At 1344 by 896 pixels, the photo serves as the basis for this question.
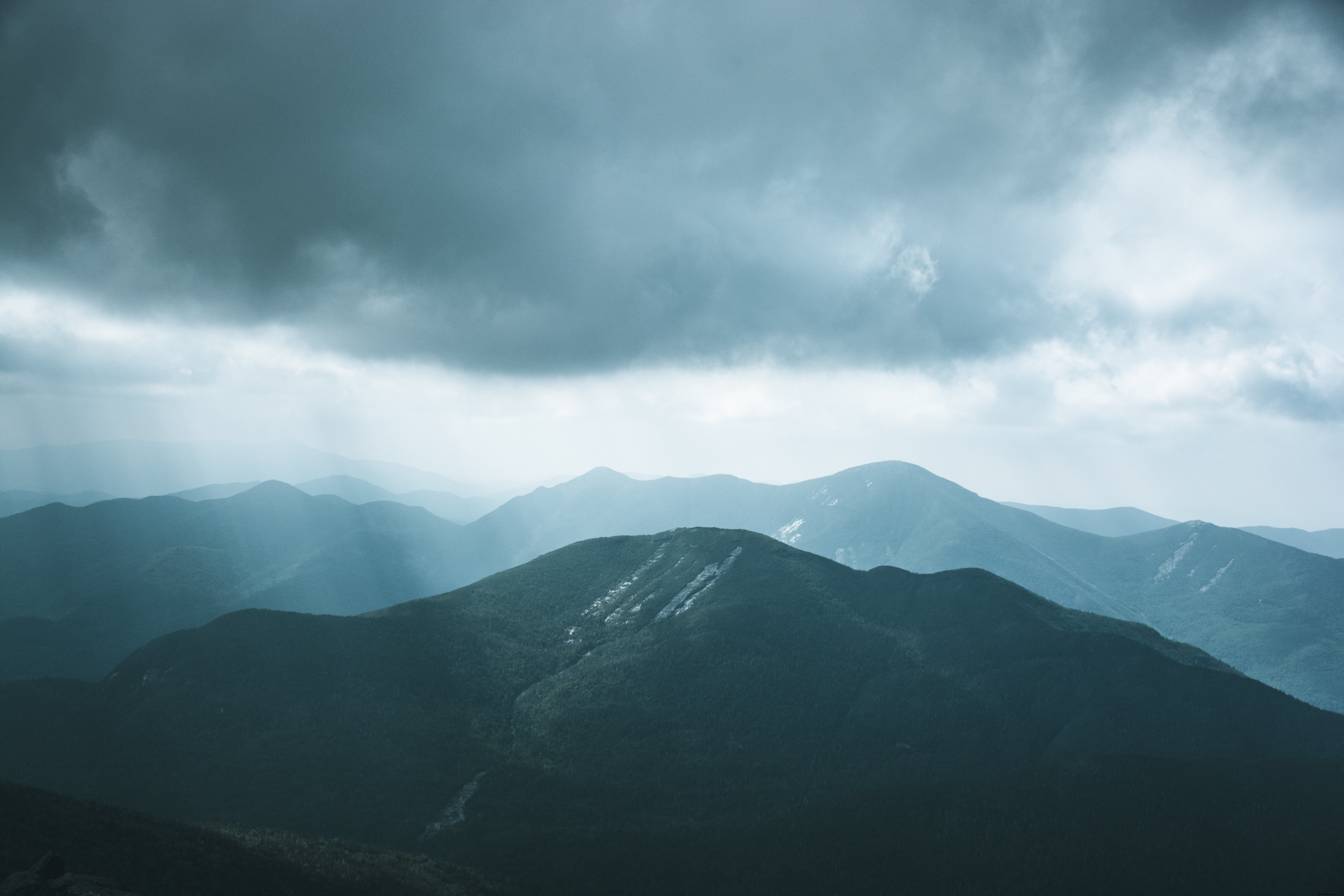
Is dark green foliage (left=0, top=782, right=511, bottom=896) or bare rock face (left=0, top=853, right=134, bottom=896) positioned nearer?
bare rock face (left=0, top=853, right=134, bottom=896)

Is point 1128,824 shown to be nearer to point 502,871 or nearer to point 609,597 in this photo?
point 502,871

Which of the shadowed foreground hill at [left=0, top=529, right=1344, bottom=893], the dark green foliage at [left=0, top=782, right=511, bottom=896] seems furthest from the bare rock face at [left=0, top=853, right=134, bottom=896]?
the shadowed foreground hill at [left=0, top=529, right=1344, bottom=893]

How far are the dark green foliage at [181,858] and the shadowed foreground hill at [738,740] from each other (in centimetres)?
2019

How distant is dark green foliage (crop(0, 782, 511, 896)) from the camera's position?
5419cm

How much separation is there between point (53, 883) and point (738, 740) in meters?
103

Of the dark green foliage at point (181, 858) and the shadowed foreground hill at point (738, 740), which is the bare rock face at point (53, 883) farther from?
the shadowed foreground hill at point (738, 740)

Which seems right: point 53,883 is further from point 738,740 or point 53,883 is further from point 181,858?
point 738,740

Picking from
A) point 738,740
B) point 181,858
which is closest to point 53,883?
point 181,858

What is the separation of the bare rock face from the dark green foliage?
116 inches

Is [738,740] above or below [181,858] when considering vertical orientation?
below

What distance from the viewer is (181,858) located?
195ft

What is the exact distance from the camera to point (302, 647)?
142 metres

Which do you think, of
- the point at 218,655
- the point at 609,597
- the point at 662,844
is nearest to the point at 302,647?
the point at 218,655

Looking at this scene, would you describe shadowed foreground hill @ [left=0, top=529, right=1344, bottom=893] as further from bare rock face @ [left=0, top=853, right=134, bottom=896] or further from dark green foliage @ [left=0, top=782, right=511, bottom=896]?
bare rock face @ [left=0, top=853, right=134, bottom=896]
